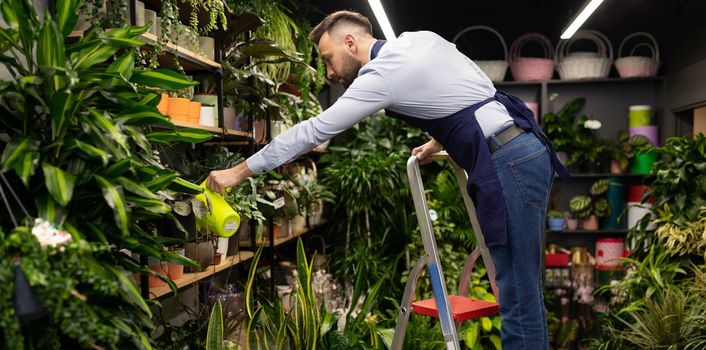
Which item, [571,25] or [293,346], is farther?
[571,25]

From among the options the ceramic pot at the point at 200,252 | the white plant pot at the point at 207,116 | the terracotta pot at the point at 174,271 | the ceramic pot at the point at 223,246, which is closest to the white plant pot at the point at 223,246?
the ceramic pot at the point at 223,246

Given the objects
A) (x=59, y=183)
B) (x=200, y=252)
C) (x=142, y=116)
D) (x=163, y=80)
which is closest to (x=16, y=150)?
(x=59, y=183)

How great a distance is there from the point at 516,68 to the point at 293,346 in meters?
3.78

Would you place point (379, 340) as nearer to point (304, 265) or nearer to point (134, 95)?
point (304, 265)

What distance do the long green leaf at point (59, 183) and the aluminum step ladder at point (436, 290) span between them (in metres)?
1.28

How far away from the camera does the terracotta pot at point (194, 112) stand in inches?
103

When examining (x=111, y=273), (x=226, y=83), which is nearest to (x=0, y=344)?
(x=111, y=273)

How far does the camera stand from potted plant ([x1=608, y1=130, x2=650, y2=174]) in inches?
210

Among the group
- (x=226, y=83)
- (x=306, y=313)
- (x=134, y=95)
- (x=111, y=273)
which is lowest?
(x=306, y=313)

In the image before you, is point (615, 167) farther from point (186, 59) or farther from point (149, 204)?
point (149, 204)

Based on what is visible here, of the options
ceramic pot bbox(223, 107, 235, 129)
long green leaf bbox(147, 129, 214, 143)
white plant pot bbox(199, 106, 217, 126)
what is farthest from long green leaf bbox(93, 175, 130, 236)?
ceramic pot bbox(223, 107, 235, 129)

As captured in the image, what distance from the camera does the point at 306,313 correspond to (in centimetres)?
267

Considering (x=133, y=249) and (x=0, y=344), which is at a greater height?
(x=133, y=249)

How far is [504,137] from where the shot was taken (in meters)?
2.23
